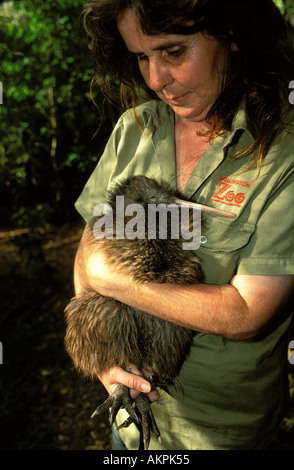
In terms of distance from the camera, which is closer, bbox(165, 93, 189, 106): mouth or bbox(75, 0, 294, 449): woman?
bbox(75, 0, 294, 449): woman

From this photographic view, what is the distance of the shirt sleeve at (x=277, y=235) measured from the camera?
1.32 meters

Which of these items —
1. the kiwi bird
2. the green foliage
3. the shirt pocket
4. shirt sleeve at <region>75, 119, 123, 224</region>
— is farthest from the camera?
the green foliage

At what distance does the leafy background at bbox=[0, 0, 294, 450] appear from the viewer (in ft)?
10.6

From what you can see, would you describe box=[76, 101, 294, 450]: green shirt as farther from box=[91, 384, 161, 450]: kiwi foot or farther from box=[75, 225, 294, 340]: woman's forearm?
box=[91, 384, 161, 450]: kiwi foot

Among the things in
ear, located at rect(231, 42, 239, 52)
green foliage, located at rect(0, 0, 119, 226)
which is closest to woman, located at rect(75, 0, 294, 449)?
ear, located at rect(231, 42, 239, 52)

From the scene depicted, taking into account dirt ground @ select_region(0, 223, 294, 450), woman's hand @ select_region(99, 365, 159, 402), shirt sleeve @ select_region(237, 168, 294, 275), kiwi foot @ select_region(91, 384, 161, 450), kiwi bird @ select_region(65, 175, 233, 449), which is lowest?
dirt ground @ select_region(0, 223, 294, 450)

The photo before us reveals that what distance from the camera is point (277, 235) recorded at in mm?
1334

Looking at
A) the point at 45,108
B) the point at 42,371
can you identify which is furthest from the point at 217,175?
the point at 45,108

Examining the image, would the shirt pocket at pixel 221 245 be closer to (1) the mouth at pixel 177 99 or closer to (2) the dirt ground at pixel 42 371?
(1) the mouth at pixel 177 99

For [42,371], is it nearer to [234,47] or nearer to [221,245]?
[221,245]

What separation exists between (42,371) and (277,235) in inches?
123

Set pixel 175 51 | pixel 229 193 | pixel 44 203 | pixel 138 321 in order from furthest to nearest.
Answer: pixel 44 203
pixel 138 321
pixel 229 193
pixel 175 51

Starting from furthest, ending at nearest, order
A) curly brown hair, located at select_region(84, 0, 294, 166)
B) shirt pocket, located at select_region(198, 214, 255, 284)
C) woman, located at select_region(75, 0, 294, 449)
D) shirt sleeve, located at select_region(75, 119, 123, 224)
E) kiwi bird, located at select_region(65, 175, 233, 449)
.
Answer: shirt sleeve, located at select_region(75, 119, 123, 224) < kiwi bird, located at select_region(65, 175, 233, 449) < shirt pocket, located at select_region(198, 214, 255, 284) < woman, located at select_region(75, 0, 294, 449) < curly brown hair, located at select_region(84, 0, 294, 166)
